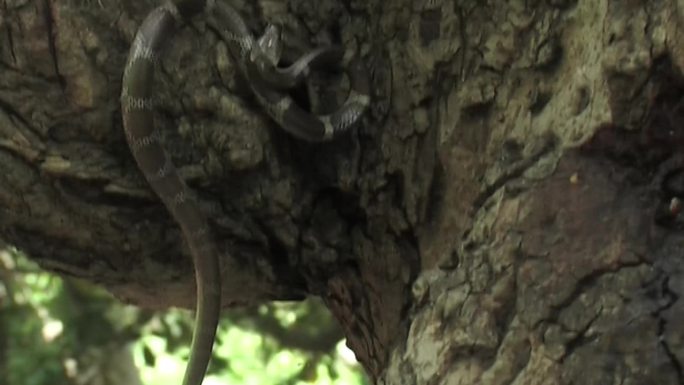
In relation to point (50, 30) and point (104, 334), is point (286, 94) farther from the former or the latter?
point (104, 334)

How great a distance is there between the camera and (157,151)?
3.99ft

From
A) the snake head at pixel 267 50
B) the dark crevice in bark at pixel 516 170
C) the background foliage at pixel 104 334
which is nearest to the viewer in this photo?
the dark crevice in bark at pixel 516 170

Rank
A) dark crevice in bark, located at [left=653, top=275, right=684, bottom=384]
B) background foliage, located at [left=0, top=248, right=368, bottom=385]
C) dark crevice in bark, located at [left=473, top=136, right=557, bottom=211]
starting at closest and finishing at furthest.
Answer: dark crevice in bark, located at [left=653, top=275, right=684, bottom=384]
dark crevice in bark, located at [left=473, top=136, right=557, bottom=211]
background foliage, located at [left=0, top=248, right=368, bottom=385]

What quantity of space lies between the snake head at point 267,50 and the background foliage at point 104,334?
1.33m

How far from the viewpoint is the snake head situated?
121 cm

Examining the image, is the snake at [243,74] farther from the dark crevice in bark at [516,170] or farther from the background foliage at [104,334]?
the background foliage at [104,334]

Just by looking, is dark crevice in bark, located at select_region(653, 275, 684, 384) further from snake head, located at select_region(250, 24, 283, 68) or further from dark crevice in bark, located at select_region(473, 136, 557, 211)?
snake head, located at select_region(250, 24, 283, 68)

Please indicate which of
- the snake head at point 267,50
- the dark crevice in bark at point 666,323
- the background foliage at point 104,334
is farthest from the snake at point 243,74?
the background foliage at point 104,334

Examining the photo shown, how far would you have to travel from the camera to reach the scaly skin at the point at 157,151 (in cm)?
120

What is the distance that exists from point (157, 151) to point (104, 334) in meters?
1.39

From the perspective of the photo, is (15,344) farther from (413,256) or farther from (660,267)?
(660,267)

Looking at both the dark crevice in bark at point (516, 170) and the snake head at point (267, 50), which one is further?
the snake head at point (267, 50)

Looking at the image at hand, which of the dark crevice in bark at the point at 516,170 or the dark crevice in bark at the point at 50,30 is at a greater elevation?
the dark crevice in bark at the point at 50,30

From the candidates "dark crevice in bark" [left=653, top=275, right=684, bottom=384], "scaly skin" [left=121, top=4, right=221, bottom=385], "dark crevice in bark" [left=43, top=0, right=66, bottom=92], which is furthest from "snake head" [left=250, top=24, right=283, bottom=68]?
"dark crevice in bark" [left=653, top=275, right=684, bottom=384]
